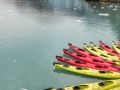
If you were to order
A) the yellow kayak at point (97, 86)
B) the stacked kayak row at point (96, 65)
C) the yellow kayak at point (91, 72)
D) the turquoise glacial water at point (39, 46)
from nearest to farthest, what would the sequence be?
the yellow kayak at point (97, 86) → the stacked kayak row at point (96, 65) → the yellow kayak at point (91, 72) → the turquoise glacial water at point (39, 46)

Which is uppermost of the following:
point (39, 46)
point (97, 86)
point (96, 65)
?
point (39, 46)

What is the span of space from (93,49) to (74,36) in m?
5.11

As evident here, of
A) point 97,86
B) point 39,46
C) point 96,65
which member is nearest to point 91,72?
point 96,65

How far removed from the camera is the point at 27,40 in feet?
55.3

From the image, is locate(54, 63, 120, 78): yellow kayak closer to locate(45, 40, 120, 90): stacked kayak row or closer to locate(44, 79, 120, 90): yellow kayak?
locate(45, 40, 120, 90): stacked kayak row

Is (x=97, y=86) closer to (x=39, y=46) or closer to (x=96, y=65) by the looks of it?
(x=96, y=65)

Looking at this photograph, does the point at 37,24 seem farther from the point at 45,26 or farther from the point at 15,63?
the point at 15,63

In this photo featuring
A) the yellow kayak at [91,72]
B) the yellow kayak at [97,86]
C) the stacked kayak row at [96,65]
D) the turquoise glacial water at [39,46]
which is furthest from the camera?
the turquoise glacial water at [39,46]

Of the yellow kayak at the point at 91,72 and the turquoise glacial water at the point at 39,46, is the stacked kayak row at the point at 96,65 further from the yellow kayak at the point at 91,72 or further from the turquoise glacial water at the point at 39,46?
the turquoise glacial water at the point at 39,46

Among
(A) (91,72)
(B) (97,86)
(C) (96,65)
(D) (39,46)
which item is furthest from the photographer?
(D) (39,46)

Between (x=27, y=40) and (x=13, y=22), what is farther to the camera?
(x=13, y=22)

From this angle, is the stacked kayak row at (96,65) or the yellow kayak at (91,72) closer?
the stacked kayak row at (96,65)

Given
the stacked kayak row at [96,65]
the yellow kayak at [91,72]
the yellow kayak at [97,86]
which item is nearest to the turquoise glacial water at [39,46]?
the yellow kayak at [91,72]

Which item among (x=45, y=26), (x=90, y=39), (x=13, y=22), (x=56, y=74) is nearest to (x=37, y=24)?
(x=45, y=26)
